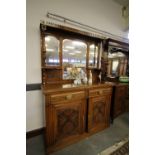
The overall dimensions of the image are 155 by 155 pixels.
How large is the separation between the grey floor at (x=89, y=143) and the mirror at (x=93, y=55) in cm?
139

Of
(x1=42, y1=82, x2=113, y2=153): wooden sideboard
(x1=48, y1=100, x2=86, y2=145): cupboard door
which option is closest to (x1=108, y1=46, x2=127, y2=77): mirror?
(x1=42, y1=82, x2=113, y2=153): wooden sideboard

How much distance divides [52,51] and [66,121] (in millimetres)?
1222

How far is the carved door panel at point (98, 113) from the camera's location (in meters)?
1.95

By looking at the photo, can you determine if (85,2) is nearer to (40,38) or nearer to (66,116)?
(40,38)

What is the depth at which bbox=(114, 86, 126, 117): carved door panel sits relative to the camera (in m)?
2.67

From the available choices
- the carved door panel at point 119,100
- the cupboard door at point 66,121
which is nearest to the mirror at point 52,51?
the cupboard door at point 66,121

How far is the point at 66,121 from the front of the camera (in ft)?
5.50

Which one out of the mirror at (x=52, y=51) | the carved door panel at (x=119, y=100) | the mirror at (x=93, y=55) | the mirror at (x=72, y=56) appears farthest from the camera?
the carved door panel at (x=119, y=100)

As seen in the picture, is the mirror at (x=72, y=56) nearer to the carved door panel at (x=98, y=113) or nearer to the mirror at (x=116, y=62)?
the carved door panel at (x=98, y=113)

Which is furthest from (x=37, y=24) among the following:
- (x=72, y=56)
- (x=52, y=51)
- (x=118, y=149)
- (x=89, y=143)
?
(x=118, y=149)

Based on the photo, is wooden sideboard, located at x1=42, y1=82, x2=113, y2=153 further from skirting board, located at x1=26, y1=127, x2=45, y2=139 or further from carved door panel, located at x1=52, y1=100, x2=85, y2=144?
skirting board, located at x1=26, y1=127, x2=45, y2=139

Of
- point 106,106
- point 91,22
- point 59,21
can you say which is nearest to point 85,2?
point 91,22
